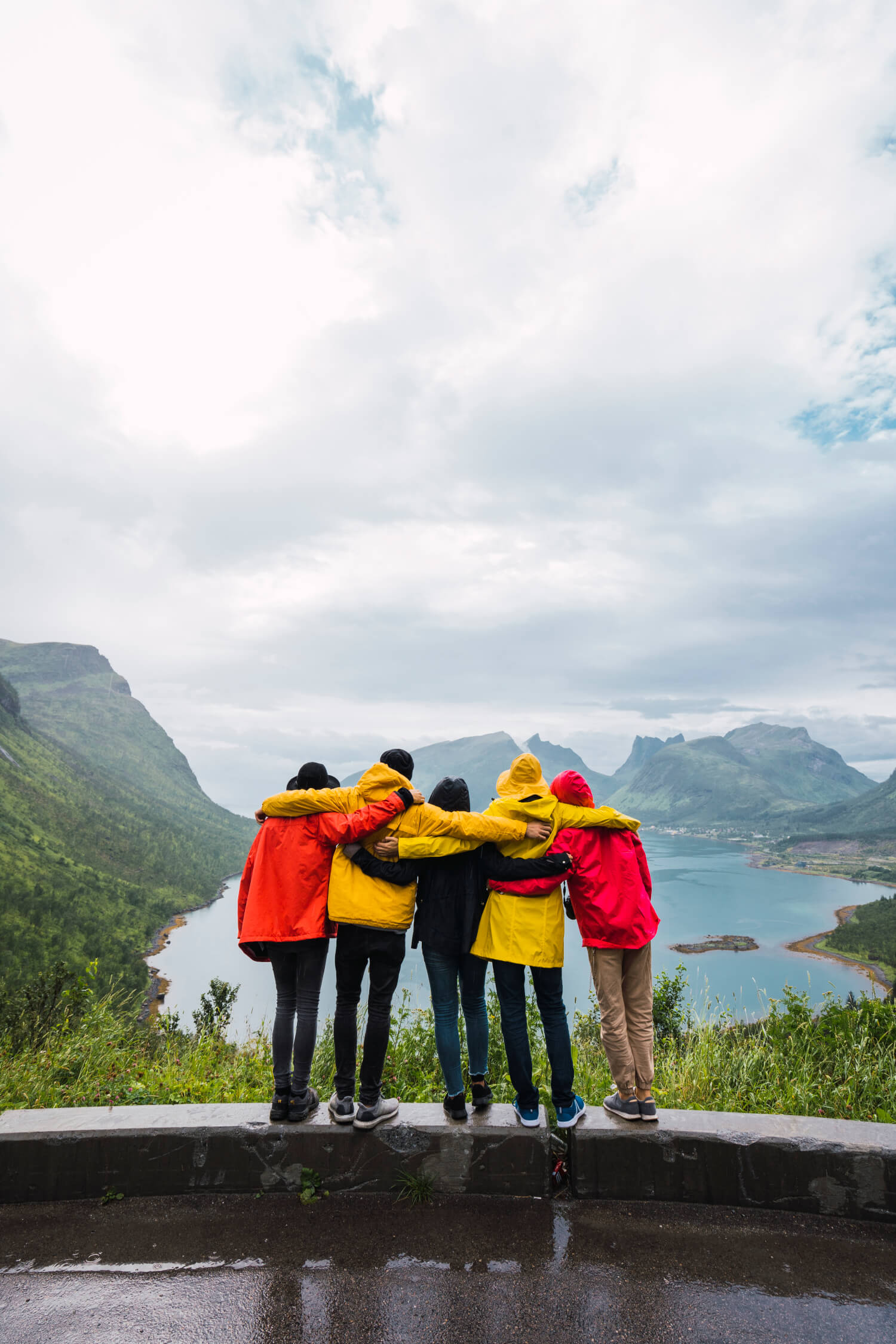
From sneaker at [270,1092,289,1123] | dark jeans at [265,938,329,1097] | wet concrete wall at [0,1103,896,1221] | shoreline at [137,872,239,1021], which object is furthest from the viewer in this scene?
shoreline at [137,872,239,1021]

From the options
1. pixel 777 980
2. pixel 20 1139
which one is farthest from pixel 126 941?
pixel 20 1139

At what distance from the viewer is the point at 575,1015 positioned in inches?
337

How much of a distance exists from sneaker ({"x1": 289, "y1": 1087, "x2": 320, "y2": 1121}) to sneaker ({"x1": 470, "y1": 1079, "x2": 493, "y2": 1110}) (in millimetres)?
884

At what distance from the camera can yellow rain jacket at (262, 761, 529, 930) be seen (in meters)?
3.65

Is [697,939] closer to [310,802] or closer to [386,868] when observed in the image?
[386,868]

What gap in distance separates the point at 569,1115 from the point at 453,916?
1170mm

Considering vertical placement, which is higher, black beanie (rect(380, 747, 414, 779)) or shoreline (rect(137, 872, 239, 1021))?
black beanie (rect(380, 747, 414, 779))

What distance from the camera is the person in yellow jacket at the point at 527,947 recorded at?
3.59 meters

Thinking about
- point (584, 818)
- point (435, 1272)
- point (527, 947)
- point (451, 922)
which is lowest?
point (435, 1272)

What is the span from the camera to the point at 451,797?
3.93 m

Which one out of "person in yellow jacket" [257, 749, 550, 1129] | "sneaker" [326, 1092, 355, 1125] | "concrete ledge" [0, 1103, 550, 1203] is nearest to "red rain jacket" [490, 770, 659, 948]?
"person in yellow jacket" [257, 749, 550, 1129]

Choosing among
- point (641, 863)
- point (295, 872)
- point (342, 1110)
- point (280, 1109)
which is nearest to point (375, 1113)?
point (342, 1110)

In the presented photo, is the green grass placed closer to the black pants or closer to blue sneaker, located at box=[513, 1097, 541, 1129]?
blue sneaker, located at box=[513, 1097, 541, 1129]

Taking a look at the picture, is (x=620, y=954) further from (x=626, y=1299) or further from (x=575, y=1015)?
(x=575, y=1015)
